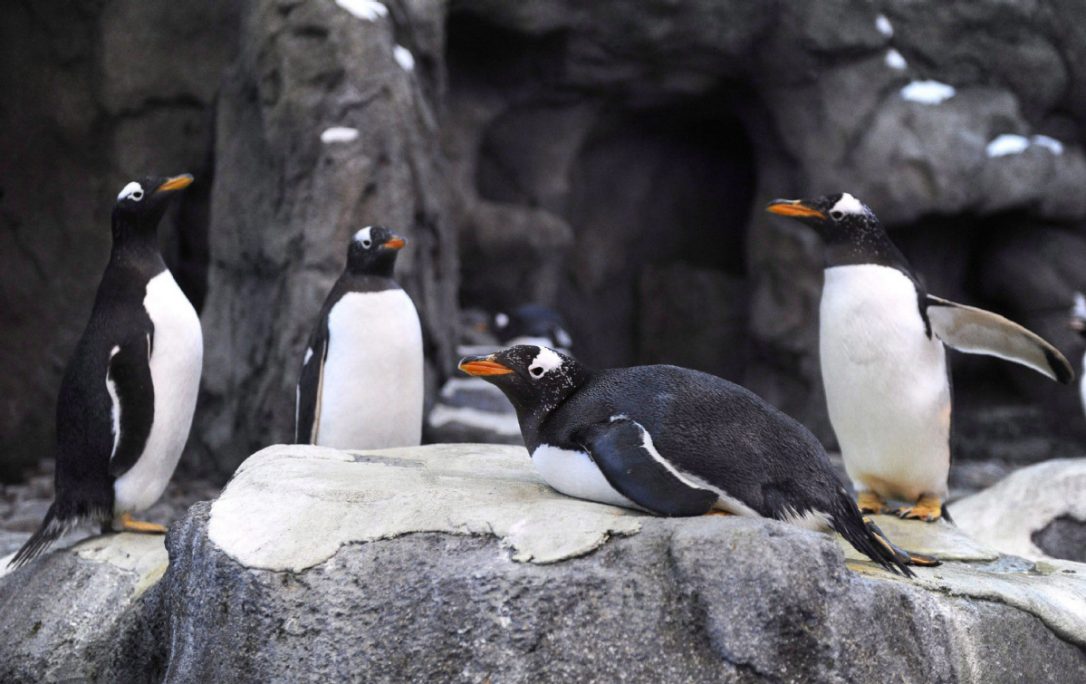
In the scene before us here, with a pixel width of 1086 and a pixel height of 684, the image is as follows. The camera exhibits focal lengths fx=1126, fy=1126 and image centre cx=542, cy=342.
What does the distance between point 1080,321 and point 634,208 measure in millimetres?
4349

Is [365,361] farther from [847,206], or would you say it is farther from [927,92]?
[927,92]

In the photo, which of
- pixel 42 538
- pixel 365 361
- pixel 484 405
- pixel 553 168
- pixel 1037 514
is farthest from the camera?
pixel 553 168

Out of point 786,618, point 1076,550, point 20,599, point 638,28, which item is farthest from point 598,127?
→ point 786,618

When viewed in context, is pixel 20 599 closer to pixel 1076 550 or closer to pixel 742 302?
pixel 1076 550

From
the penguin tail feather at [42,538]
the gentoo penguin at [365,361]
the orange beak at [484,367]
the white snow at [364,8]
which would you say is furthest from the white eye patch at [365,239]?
the white snow at [364,8]

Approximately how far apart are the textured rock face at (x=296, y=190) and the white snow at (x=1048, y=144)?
495 cm

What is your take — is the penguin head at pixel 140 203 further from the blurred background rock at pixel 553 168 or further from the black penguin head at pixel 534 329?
the black penguin head at pixel 534 329

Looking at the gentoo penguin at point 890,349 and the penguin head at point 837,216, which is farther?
the penguin head at point 837,216

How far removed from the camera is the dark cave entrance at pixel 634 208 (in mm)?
9633

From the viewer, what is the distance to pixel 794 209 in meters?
3.73

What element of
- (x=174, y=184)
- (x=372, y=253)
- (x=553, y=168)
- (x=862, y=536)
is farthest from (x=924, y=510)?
(x=553, y=168)

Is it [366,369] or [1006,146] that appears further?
[1006,146]

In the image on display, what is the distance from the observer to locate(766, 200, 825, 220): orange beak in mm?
3682

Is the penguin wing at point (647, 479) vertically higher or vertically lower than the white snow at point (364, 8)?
lower
